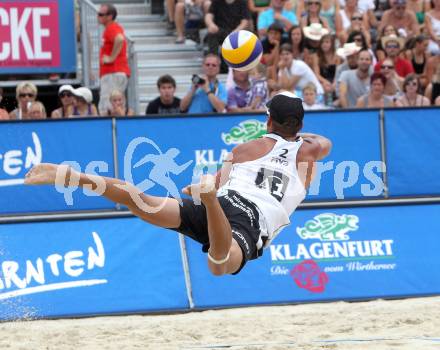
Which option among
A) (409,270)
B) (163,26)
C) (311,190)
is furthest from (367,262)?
(163,26)

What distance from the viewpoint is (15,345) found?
7.71 metres

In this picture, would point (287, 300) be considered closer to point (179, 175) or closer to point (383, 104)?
point (179, 175)

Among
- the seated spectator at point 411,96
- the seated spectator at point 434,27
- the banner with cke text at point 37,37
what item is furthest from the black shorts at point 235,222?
the seated spectator at point 434,27

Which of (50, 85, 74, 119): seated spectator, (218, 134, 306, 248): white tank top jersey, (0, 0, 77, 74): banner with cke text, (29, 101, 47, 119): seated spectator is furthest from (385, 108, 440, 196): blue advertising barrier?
(218, 134, 306, 248): white tank top jersey

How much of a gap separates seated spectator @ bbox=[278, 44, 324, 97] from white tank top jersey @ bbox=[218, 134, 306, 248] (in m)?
6.03

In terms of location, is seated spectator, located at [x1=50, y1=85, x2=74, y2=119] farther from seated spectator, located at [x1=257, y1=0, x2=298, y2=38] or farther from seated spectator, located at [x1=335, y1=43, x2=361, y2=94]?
seated spectator, located at [x1=335, y1=43, x2=361, y2=94]

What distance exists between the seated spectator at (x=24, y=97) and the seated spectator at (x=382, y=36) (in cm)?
508

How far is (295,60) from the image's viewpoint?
13.0 meters

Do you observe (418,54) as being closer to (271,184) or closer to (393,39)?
(393,39)

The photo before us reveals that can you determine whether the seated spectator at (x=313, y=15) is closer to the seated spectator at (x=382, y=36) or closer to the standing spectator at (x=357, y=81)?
the seated spectator at (x=382, y=36)

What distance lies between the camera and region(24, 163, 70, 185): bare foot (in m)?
5.90

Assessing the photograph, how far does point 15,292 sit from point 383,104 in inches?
227

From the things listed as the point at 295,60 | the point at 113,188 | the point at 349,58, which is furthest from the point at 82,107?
the point at 113,188

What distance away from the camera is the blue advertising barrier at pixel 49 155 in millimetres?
10406
